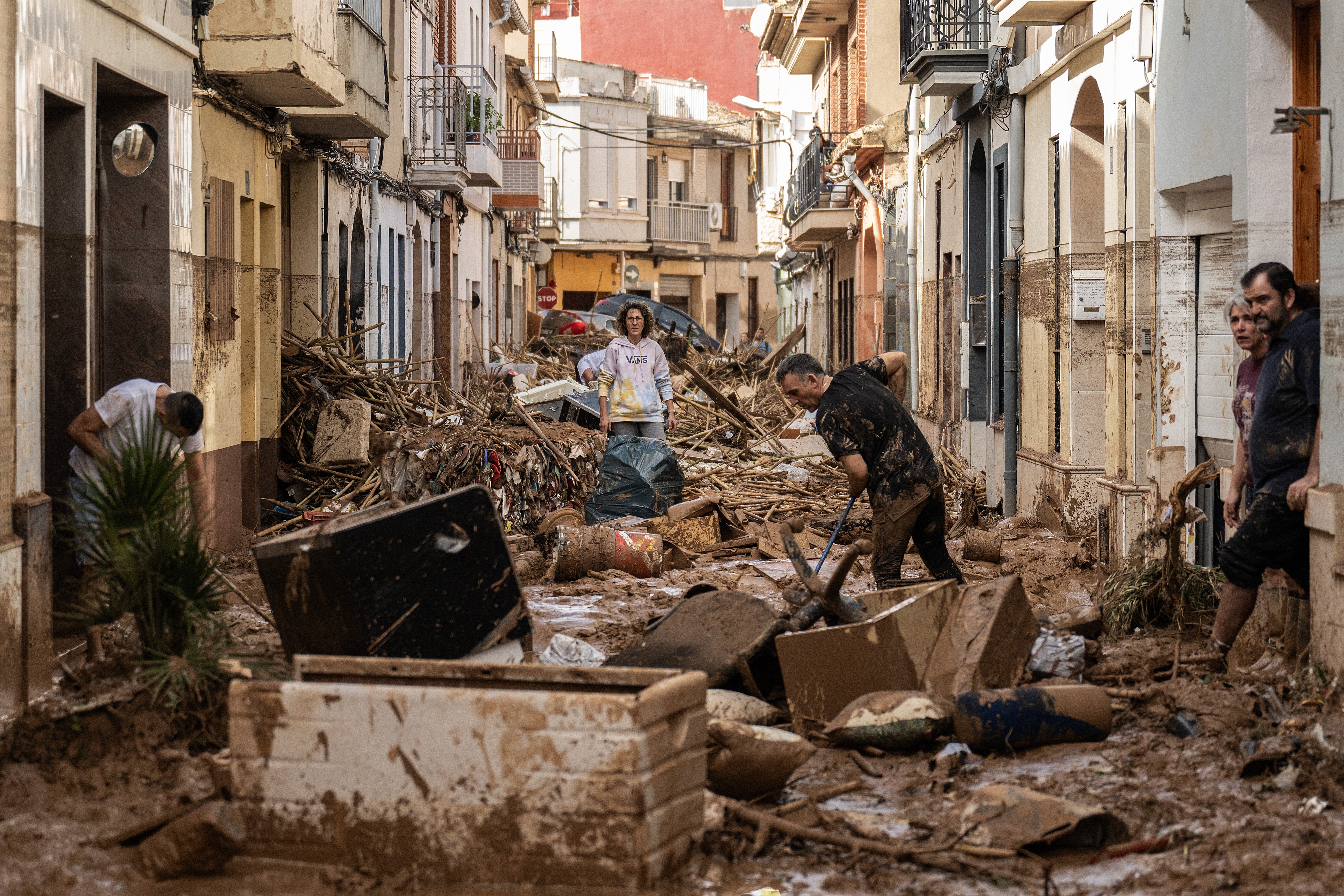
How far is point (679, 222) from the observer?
5266cm

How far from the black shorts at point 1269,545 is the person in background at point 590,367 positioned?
10.0 m

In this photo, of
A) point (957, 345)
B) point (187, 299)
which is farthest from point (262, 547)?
point (957, 345)

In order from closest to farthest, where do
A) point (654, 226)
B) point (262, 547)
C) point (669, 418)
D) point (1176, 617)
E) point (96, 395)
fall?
point (262, 547)
point (1176, 617)
point (96, 395)
point (669, 418)
point (654, 226)

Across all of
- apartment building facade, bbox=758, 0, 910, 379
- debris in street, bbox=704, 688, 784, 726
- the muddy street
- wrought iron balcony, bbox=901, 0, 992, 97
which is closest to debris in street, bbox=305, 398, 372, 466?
the muddy street

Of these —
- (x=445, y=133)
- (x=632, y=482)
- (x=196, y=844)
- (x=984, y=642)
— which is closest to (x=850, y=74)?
(x=445, y=133)

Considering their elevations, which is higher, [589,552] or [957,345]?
[957,345]

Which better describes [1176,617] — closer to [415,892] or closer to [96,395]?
[415,892]

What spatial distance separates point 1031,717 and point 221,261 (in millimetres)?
7381

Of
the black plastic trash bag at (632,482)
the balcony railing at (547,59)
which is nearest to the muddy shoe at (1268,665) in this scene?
the black plastic trash bag at (632,482)

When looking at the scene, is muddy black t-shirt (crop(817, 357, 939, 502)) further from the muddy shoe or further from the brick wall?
the brick wall

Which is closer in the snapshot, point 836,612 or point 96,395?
point 836,612

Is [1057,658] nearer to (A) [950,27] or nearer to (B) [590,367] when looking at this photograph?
(B) [590,367]

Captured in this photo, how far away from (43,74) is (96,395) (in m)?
2.42

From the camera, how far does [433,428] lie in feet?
43.3
